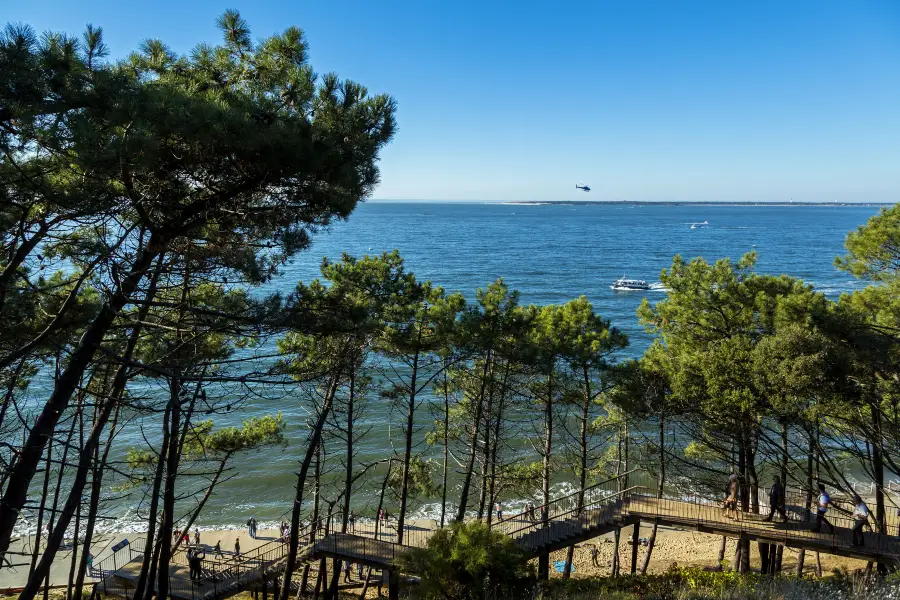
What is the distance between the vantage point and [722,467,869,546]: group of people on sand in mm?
12305

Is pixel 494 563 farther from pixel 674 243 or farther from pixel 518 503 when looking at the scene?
pixel 674 243

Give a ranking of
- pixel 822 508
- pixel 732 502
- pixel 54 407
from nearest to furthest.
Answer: pixel 54 407, pixel 822 508, pixel 732 502

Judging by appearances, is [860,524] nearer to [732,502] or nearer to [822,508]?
[822,508]

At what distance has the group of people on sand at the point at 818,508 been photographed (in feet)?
40.4

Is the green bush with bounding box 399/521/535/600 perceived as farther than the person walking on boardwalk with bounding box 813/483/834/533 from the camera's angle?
No

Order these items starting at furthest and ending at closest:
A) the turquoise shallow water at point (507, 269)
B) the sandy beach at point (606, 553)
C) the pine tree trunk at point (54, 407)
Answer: the turquoise shallow water at point (507, 269) < the sandy beach at point (606, 553) < the pine tree trunk at point (54, 407)

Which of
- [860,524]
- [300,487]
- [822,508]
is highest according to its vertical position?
[300,487]

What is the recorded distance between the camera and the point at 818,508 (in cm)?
1253

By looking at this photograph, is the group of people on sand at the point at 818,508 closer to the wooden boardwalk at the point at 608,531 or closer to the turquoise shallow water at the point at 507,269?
the wooden boardwalk at the point at 608,531

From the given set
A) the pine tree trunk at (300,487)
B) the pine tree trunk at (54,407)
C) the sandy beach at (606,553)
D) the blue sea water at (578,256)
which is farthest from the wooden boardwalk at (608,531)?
the blue sea water at (578,256)

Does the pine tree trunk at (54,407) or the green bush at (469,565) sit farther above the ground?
the pine tree trunk at (54,407)

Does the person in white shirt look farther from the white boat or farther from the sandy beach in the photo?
the white boat

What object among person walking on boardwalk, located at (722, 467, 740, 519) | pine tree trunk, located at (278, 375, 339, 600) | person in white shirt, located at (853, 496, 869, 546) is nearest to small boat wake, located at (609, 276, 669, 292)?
person walking on boardwalk, located at (722, 467, 740, 519)

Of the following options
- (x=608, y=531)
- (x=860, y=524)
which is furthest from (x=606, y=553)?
(x=860, y=524)
